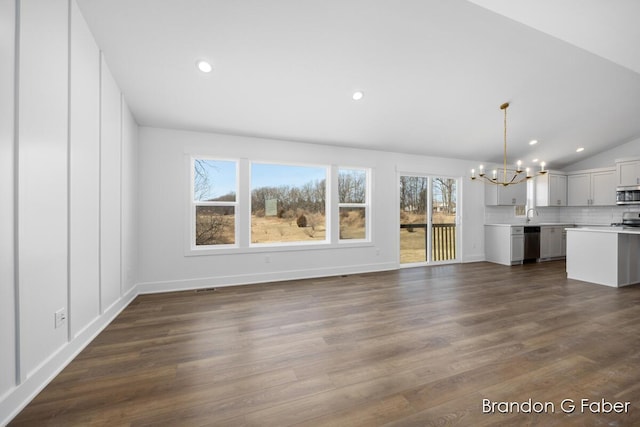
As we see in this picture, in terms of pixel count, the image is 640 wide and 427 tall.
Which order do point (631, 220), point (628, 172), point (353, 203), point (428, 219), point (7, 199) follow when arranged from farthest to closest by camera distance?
point (428, 219), point (628, 172), point (631, 220), point (353, 203), point (7, 199)

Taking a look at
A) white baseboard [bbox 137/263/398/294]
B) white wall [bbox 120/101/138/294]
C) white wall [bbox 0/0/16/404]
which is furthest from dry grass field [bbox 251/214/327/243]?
white wall [bbox 0/0/16/404]

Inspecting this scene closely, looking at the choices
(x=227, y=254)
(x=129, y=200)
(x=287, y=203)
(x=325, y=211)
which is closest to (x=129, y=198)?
(x=129, y=200)

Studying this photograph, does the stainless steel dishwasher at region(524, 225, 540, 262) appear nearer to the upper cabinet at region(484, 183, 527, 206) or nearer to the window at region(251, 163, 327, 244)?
the upper cabinet at region(484, 183, 527, 206)

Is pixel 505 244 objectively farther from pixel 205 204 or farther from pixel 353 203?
pixel 205 204

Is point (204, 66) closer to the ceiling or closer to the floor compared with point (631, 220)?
closer to the ceiling

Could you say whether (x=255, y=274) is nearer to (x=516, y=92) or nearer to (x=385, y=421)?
(x=385, y=421)

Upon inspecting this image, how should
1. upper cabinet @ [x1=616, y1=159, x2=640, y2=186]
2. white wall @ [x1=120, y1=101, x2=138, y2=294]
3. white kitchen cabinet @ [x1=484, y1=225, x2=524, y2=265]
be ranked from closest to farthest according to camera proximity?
white wall @ [x1=120, y1=101, x2=138, y2=294] < upper cabinet @ [x1=616, y1=159, x2=640, y2=186] < white kitchen cabinet @ [x1=484, y1=225, x2=524, y2=265]

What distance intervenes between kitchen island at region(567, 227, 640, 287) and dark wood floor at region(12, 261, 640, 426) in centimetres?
63

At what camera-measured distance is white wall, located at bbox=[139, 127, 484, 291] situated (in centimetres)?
392

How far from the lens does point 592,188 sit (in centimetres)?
673

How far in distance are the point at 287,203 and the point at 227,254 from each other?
52.6 inches

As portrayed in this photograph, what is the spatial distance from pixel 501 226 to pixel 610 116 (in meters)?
2.76

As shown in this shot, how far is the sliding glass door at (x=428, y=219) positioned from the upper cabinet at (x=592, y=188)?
3644 millimetres

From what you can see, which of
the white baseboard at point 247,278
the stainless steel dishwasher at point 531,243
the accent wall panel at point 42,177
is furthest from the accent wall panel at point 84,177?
the stainless steel dishwasher at point 531,243
